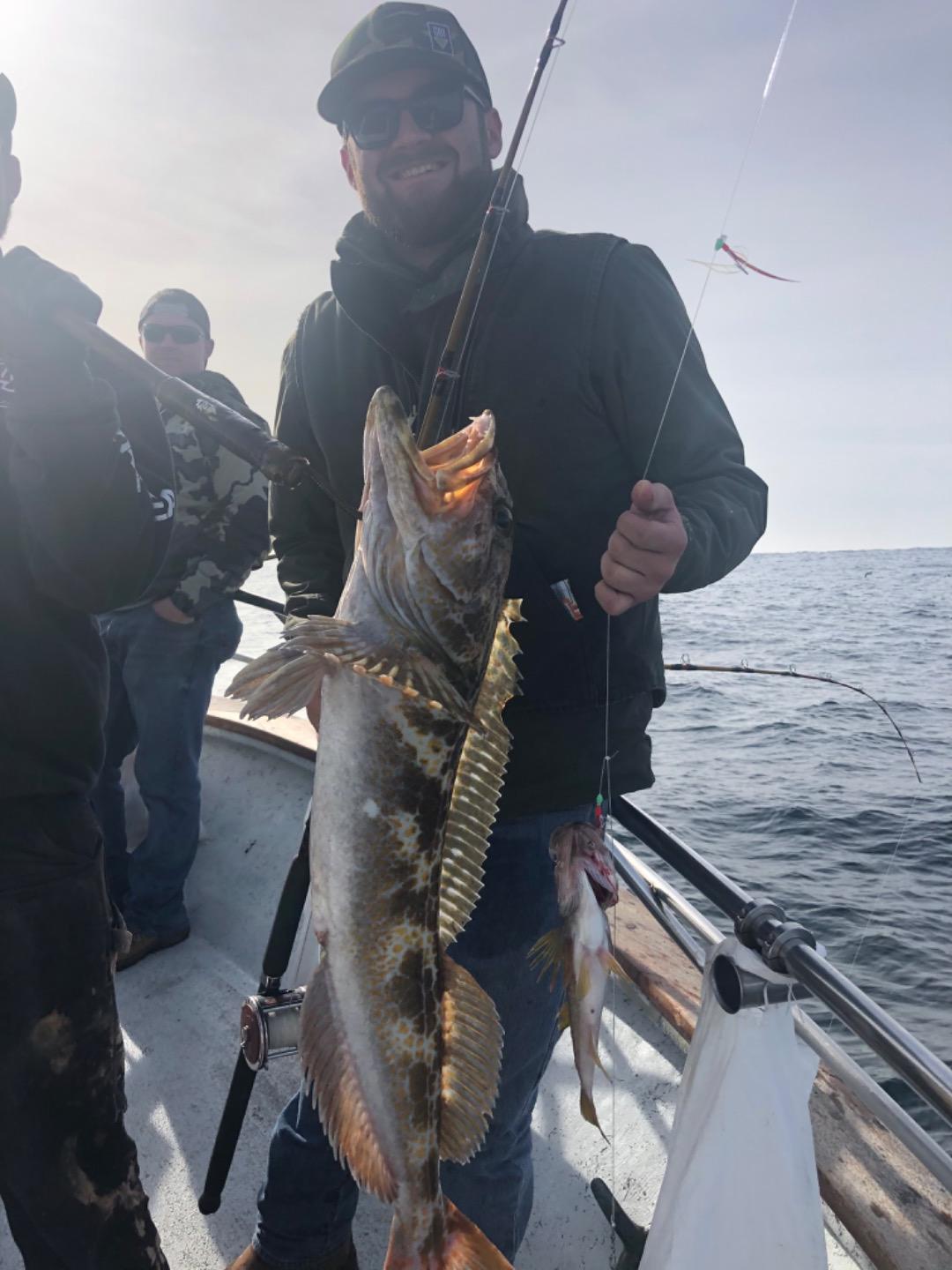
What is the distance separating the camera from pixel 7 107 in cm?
238

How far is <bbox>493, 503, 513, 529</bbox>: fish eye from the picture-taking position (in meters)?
1.86

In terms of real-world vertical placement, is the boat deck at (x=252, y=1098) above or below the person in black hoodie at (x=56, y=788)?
below

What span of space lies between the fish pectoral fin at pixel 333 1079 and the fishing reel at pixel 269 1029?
585 millimetres

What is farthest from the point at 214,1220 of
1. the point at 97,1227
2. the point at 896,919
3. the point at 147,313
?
the point at 896,919

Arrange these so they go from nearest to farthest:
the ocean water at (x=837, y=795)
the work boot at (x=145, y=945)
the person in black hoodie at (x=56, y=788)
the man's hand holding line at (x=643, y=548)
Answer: the man's hand holding line at (x=643, y=548)
the person in black hoodie at (x=56, y=788)
the work boot at (x=145, y=945)
the ocean water at (x=837, y=795)

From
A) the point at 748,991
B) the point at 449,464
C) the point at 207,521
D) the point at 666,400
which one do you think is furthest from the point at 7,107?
the point at 748,991

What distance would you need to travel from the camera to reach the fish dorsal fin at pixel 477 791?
196 cm

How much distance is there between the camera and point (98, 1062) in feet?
7.20

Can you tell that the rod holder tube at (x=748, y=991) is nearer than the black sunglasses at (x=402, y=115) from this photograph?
Yes

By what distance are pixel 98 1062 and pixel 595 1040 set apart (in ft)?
4.40

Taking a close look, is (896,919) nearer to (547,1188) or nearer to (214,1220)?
(547,1188)

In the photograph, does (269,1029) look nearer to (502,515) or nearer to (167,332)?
(502,515)

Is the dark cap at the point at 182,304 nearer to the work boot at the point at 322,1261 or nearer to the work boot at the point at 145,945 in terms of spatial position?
the work boot at the point at 145,945

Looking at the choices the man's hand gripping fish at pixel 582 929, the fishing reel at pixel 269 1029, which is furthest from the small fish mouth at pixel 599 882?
the fishing reel at pixel 269 1029
